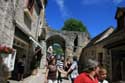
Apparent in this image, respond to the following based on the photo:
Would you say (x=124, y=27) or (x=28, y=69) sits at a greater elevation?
(x=124, y=27)

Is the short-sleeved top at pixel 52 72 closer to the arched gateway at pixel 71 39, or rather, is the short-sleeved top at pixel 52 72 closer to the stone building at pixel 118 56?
the stone building at pixel 118 56

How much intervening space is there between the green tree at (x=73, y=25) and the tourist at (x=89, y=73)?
189 ft

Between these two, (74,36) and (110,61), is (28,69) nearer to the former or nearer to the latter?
(110,61)

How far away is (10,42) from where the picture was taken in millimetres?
9078

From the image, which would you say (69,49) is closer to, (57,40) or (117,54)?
(57,40)

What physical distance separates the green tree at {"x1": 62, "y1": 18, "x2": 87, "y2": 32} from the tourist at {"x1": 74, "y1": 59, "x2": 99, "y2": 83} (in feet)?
189

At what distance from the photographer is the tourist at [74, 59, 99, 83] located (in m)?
3.49

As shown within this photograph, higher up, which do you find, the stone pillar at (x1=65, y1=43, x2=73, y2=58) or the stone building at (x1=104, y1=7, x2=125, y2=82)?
the stone pillar at (x1=65, y1=43, x2=73, y2=58)

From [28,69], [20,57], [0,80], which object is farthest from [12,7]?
[28,69]

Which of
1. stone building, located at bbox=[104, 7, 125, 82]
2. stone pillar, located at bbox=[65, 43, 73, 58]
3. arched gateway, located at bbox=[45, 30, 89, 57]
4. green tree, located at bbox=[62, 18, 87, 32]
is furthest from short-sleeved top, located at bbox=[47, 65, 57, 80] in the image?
green tree, located at bbox=[62, 18, 87, 32]

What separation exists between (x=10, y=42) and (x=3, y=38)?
43.1 inches

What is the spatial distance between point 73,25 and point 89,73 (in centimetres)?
5807

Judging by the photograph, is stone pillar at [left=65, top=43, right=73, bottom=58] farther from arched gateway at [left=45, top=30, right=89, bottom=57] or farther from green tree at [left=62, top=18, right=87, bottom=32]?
green tree at [left=62, top=18, right=87, bottom=32]

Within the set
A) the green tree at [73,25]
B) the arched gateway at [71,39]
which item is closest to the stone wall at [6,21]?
the arched gateway at [71,39]
